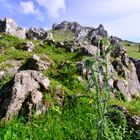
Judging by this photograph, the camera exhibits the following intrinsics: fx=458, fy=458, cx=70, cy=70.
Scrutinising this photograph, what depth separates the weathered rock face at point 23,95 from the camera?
14.6 m

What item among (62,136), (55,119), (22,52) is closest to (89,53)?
(22,52)

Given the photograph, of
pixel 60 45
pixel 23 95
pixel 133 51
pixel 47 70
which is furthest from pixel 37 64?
pixel 133 51

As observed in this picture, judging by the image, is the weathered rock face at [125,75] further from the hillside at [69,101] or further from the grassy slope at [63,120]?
the grassy slope at [63,120]

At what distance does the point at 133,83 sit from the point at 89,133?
30.1 feet

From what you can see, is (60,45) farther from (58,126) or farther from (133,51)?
(133,51)

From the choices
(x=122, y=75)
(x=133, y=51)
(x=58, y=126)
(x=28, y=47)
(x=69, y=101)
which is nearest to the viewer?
(x=58, y=126)

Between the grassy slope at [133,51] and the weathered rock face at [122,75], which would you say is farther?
the grassy slope at [133,51]

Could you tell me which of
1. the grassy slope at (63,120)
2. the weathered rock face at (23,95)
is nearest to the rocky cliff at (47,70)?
the weathered rock face at (23,95)

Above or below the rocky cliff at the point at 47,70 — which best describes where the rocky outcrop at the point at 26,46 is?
above

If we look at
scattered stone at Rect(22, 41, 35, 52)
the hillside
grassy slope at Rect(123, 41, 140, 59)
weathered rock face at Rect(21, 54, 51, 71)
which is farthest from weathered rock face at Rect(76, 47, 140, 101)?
grassy slope at Rect(123, 41, 140, 59)

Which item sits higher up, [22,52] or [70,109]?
[22,52]

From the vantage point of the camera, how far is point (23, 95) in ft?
49.7

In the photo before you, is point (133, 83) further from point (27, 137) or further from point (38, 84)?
point (27, 137)

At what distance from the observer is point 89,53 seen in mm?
22922
